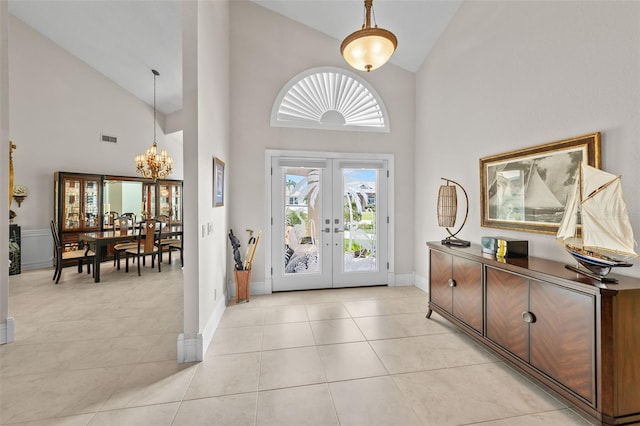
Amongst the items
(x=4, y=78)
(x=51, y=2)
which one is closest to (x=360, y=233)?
(x=4, y=78)

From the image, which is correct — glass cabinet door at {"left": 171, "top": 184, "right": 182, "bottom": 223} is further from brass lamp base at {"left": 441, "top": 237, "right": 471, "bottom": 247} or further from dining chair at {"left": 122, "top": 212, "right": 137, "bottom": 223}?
brass lamp base at {"left": 441, "top": 237, "right": 471, "bottom": 247}

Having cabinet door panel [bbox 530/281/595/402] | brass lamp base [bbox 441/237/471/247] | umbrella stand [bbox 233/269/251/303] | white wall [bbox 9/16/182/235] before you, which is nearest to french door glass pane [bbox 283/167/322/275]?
umbrella stand [bbox 233/269/251/303]

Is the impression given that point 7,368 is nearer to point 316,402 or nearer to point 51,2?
point 316,402

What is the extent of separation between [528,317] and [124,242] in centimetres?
670

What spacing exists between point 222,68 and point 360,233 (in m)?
3.03

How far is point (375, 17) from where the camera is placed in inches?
146

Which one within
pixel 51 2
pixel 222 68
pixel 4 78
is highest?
pixel 51 2

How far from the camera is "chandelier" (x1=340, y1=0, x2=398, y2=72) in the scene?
2244 mm

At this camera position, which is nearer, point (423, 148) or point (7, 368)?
point (7, 368)

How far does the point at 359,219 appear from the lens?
4.48 metres

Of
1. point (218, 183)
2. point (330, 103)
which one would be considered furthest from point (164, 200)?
point (330, 103)

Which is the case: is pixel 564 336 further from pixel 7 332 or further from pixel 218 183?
pixel 7 332

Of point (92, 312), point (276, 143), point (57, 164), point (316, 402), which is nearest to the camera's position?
point (316, 402)

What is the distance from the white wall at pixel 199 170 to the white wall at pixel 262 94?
0.90 m
